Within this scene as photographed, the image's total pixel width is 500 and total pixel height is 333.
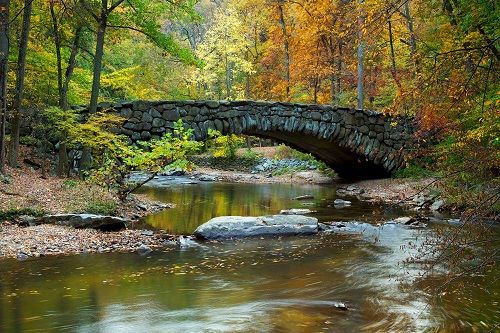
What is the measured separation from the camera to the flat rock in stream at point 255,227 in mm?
9084

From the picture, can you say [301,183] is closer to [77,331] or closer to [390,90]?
[390,90]

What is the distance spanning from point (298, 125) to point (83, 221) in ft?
30.2

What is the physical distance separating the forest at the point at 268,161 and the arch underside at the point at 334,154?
187mm

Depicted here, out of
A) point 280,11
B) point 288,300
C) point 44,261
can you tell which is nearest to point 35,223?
point 44,261

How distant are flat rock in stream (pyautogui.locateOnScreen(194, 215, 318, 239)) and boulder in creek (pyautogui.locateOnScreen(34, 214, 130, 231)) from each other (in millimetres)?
1540

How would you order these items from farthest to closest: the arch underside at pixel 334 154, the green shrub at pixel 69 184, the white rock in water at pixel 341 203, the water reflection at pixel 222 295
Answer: the arch underside at pixel 334 154 → the white rock in water at pixel 341 203 → the green shrub at pixel 69 184 → the water reflection at pixel 222 295

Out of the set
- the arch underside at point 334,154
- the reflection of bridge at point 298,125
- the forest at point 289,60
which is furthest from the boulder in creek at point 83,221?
the arch underside at point 334,154

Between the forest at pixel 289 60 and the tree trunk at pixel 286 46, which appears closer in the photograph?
the forest at pixel 289 60

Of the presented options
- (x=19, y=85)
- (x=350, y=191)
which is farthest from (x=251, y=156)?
(x=19, y=85)

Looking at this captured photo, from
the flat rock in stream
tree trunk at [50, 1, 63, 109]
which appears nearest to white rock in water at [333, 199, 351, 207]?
the flat rock in stream

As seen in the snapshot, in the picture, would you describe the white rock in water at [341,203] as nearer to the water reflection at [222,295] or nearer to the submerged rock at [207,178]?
the water reflection at [222,295]

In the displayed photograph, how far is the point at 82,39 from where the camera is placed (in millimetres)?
14359

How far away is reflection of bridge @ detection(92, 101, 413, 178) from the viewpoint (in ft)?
44.8

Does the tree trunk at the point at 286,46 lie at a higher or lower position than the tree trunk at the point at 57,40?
higher
